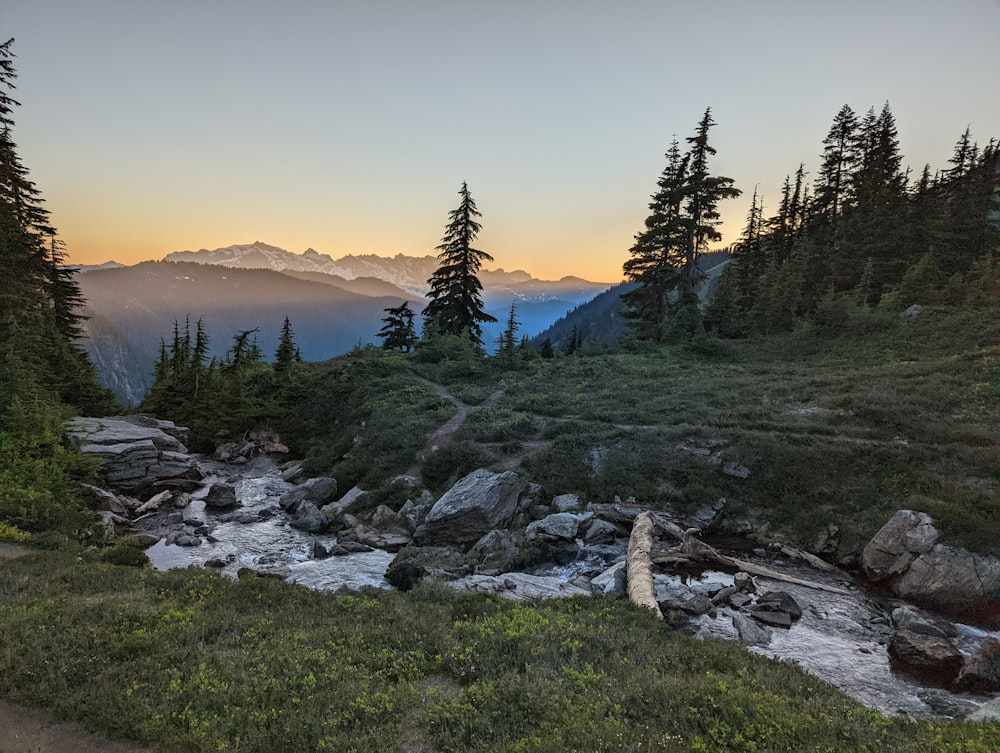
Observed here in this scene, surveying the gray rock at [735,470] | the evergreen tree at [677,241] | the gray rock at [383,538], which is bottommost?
the gray rock at [383,538]

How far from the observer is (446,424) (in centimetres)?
2975

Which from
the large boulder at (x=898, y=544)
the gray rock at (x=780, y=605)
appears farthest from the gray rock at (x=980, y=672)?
the large boulder at (x=898, y=544)

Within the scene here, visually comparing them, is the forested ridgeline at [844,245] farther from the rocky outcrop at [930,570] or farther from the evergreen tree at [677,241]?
the rocky outcrop at [930,570]

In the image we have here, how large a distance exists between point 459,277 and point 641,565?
44818 mm

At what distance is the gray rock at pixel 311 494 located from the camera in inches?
949

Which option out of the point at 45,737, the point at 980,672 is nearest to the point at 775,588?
the point at 980,672

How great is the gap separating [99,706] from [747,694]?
10.8 m

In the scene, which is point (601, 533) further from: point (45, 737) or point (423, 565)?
point (45, 737)

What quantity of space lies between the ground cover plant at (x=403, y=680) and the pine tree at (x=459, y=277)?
1710 inches

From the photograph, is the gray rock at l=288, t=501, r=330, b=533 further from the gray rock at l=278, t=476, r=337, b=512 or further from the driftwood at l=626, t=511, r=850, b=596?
the driftwood at l=626, t=511, r=850, b=596

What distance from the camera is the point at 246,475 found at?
29750 mm

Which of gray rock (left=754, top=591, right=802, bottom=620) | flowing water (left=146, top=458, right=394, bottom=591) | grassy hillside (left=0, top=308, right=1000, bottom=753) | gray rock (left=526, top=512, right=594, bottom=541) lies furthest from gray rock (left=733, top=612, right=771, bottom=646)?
flowing water (left=146, top=458, right=394, bottom=591)

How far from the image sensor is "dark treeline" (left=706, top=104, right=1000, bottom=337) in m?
40.0

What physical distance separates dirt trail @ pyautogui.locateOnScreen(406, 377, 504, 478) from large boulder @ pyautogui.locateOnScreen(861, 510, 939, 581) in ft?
63.4
